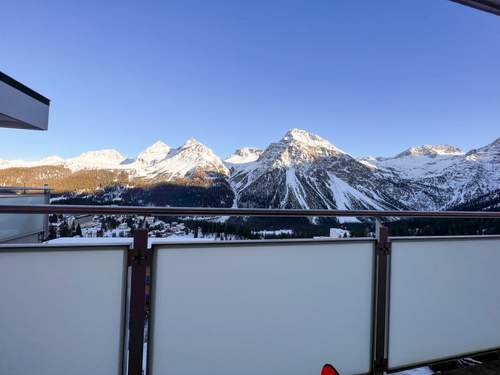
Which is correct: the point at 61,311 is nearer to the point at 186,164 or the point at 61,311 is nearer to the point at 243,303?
the point at 243,303

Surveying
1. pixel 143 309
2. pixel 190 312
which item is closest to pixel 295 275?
pixel 190 312

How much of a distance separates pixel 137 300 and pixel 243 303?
1.58 feet

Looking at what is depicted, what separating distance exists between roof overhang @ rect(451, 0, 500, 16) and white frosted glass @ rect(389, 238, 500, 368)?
149 centimetres

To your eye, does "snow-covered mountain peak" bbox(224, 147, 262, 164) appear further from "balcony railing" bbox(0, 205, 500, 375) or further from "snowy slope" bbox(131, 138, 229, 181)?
"balcony railing" bbox(0, 205, 500, 375)

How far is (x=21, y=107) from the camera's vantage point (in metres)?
6.59

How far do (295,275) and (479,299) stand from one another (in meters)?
1.37

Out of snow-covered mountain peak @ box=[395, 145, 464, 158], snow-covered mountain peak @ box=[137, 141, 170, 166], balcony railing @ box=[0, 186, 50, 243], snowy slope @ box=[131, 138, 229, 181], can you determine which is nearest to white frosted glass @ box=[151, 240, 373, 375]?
balcony railing @ box=[0, 186, 50, 243]

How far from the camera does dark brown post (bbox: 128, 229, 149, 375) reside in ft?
4.43

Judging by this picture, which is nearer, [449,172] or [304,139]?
[449,172]

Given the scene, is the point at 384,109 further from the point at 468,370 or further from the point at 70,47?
the point at 468,370

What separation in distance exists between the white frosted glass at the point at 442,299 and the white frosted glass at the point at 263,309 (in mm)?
217

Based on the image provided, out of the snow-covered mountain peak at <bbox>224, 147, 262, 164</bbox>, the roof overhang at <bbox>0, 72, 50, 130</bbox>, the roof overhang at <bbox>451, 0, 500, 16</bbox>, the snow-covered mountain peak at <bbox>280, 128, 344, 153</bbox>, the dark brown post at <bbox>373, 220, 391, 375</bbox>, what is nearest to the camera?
the dark brown post at <bbox>373, 220, 391, 375</bbox>

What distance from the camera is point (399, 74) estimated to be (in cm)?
3594

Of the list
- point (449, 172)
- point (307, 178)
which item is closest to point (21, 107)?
point (307, 178)
